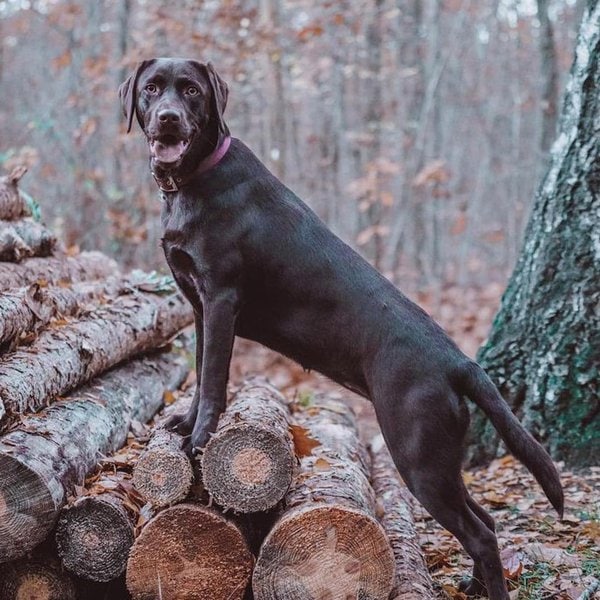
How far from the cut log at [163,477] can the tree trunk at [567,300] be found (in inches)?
110

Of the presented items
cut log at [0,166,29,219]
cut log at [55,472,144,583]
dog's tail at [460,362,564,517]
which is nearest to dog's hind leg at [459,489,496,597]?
dog's tail at [460,362,564,517]

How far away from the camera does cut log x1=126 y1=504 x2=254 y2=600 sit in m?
3.30

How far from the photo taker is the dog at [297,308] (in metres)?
3.37

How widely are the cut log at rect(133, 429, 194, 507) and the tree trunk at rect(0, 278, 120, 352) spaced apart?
3.49ft

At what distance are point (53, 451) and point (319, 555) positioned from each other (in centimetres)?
122

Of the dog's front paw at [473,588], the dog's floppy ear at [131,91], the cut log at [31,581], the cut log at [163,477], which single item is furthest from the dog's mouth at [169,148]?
the dog's front paw at [473,588]

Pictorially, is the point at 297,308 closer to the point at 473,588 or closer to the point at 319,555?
the point at 319,555

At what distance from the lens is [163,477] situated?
3.35m

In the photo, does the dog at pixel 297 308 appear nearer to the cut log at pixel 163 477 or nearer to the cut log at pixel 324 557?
the cut log at pixel 163 477

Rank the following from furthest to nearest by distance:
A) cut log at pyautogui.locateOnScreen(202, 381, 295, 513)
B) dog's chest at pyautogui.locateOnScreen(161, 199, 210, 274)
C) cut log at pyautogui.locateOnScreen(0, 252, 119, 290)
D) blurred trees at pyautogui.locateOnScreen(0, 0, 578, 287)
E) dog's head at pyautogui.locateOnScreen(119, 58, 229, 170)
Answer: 1. blurred trees at pyautogui.locateOnScreen(0, 0, 578, 287)
2. cut log at pyautogui.locateOnScreen(0, 252, 119, 290)
3. dog's chest at pyautogui.locateOnScreen(161, 199, 210, 274)
4. dog's head at pyautogui.locateOnScreen(119, 58, 229, 170)
5. cut log at pyautogui.locateOnScreen(202, 381, 295, 513)

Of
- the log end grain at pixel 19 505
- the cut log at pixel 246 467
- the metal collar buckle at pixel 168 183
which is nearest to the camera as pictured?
the log end grain at pixel 19 505

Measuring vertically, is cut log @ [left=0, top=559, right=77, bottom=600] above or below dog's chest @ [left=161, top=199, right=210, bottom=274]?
below

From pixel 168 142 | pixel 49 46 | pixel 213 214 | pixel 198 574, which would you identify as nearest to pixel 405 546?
pixel 198 574

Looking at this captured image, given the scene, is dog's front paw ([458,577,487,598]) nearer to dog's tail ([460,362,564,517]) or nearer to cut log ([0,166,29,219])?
dog's tail ([460,362,564,517])
